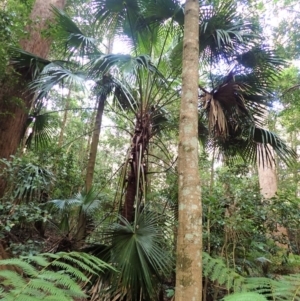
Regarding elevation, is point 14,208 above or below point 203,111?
below

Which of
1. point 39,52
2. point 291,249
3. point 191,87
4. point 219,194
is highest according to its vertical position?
point 39,52

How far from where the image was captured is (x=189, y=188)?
2.37m

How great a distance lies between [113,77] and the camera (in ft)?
15.7

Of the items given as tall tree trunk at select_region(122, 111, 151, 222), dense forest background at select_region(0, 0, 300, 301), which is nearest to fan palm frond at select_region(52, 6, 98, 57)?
dense forest background at select_region(0, 0, 300, 301)

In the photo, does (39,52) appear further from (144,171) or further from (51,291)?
(51,291)

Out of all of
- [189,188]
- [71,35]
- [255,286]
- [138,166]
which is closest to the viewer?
[255,286]

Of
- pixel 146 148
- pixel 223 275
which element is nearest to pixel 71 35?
pixel 146 148

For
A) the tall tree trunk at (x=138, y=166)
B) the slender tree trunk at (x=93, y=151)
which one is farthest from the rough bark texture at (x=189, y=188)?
the slender tree trunk at (x=93, y=151)

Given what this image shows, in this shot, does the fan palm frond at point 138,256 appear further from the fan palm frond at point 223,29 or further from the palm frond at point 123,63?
the fan palm frond at point 223,29

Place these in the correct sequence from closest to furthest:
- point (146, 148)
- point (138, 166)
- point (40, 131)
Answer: point (138, 166) < point (146, 148) < point (40, 131)

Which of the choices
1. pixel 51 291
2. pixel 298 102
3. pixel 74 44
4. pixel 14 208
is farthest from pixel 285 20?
pixel 51 291

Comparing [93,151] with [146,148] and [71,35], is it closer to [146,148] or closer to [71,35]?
[146,148]

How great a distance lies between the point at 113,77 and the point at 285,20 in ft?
16.9

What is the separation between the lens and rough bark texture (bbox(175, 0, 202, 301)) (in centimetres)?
210
